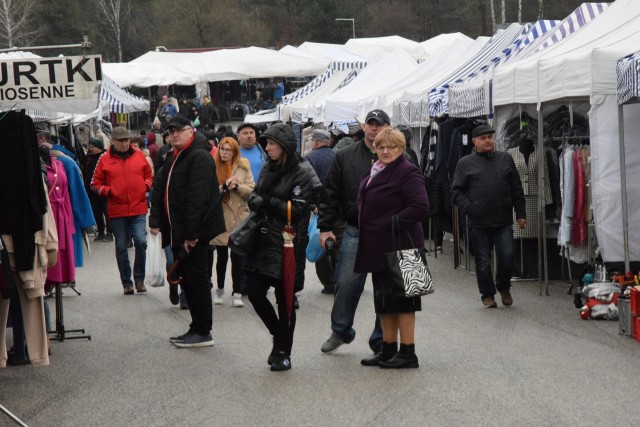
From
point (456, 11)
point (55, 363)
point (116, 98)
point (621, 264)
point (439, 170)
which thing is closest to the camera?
point (55, 363)

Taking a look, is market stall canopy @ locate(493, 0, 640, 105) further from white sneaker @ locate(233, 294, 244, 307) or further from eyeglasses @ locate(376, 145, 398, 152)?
white sneaker @ locate(233, 294, 244, 307)

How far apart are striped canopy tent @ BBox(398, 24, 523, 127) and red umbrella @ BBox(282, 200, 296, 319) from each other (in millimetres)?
8071

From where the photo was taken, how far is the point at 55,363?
9.07 metres

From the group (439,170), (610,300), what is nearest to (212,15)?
(439,170)

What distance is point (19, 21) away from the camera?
229ft

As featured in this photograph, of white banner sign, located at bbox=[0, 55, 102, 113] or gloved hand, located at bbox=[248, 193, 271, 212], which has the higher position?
white banner sign, located at bbox=[0, 55, 102, 113]

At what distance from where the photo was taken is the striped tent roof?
941 centimetres

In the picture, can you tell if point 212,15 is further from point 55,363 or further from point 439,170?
point 55,363

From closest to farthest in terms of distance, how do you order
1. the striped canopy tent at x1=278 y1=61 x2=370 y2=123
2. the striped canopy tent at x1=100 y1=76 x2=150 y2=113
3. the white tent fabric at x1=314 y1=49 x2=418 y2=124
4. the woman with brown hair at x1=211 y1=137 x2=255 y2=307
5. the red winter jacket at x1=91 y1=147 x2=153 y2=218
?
the woman with brown hair at x1=211 y1=137 x2=255 y2=307
the red winter jacket at x1=91 y1=147 x2=153 y2=218
the white tent fabric at x1=314 y1=49 x2=418 y2=124
the striped canopy tent at x1=278 y1=61 x2=370 y2=123
the striped canopy tent at x1=100 y1=76 x2=150 y2=113

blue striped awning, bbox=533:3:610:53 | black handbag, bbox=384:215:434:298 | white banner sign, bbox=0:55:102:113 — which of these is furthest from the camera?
blue striped awning, bbox=533:3:610:53

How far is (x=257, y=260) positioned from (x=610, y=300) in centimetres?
369

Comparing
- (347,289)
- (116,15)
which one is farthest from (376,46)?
(347,289)

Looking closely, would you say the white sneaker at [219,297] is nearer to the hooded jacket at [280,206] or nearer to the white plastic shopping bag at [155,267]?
the white plastic shopping bag at [155,267]

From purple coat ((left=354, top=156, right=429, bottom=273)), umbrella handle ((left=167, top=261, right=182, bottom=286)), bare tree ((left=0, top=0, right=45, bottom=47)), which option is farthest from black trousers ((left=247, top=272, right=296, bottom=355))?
bare tree ((left=0, top=0, right=45, bottom=47))
